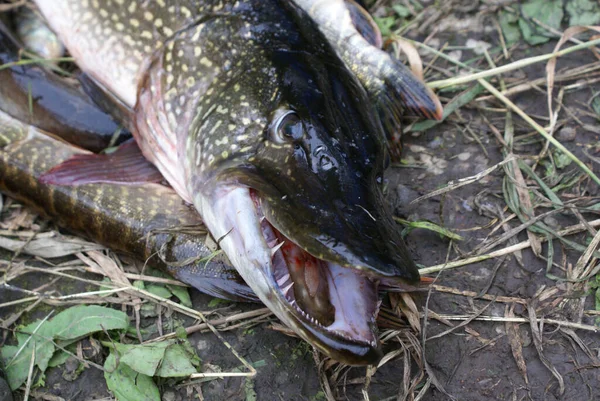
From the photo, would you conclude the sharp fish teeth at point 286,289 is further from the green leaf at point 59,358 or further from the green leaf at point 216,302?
the green leaf at point 59,358

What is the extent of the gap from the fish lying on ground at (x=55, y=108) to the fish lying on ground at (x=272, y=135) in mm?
177

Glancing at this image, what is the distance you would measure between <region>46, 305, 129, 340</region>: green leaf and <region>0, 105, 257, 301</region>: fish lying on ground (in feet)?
0.87

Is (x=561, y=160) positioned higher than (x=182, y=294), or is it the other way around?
(x=182, y=294)

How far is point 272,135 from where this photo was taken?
83.0 inches

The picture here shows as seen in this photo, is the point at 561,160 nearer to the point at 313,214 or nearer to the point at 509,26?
the point at 509,26

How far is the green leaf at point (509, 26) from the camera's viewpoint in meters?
3.33

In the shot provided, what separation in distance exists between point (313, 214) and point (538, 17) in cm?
223

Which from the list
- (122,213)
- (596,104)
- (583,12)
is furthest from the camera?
(583,12)

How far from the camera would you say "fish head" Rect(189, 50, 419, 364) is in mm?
1776

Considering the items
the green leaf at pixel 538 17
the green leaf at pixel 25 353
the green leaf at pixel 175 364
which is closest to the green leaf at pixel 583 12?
the green leaf at pixel 538 17

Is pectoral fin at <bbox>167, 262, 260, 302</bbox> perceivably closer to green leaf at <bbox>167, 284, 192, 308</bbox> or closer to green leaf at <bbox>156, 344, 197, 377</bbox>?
green leaf at <bbox>167, 284, 192, 308</bbox>

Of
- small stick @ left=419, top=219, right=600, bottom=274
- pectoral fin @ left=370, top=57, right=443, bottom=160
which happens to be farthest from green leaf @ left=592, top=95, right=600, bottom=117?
pectoral fin @ left=370, top=57, right=443, bottom=160

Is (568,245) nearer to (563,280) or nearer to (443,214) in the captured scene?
(563,280)

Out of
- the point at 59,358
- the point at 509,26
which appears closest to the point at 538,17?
the point at 509,26
